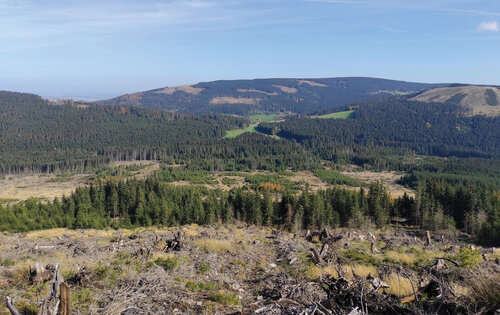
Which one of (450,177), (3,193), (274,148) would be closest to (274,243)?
(3,193)

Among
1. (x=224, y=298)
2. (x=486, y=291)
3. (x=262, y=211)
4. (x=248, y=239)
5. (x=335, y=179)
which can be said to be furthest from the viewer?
(x=335, y=179)

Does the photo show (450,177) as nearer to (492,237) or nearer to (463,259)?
(492,237)

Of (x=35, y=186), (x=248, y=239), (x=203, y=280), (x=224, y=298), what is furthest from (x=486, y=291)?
(x=35, y=186)

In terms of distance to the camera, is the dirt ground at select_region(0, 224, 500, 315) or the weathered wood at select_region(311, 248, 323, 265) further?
the weathered wood at select_region(311, 248, 323, 265)

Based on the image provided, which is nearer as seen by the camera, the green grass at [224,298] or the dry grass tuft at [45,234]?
the green grass at [224,298]

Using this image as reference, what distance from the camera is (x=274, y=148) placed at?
18738 centimetres

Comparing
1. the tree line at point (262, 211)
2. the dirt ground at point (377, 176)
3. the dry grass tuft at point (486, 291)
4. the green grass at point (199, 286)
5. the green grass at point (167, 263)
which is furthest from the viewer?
the dirt ground at point (377, 176)

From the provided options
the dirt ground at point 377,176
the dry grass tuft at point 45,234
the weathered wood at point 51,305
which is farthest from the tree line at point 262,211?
the dirt ground at point 377,176

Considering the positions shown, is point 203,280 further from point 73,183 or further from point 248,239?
point 73,183

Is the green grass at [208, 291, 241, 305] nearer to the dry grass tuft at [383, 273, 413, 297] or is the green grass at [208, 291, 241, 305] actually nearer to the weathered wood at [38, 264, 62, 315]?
the weathered wood at [38, 264, 62, 315]

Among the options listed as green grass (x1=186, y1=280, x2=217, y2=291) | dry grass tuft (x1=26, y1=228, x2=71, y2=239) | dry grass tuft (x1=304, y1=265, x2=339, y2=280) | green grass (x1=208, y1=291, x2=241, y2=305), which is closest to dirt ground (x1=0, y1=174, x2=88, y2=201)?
dry grass tuft (x1=26, y1=228, x2=71, y2=239)

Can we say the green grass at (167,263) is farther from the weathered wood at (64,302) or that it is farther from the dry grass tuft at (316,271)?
the weathered wood at (64,302)

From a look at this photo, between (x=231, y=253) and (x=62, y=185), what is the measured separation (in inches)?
4387

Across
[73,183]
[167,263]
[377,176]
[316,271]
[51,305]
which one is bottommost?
[377,176]
